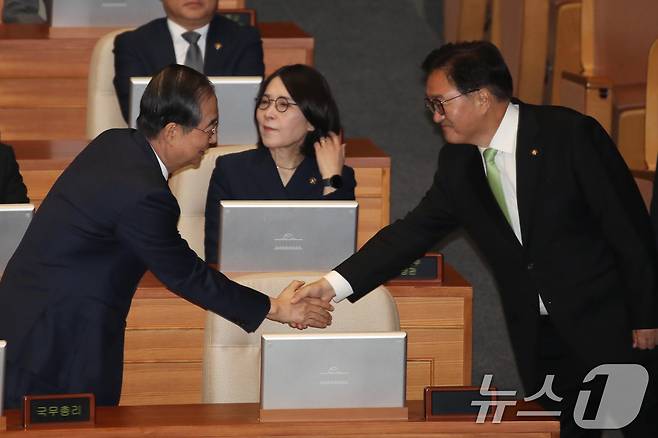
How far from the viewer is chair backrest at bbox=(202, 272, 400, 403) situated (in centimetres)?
285

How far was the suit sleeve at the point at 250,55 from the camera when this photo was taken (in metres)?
4.70

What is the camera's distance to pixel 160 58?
4.60 metres

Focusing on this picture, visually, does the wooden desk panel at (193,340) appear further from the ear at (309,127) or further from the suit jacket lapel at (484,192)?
the ear at (309,127)

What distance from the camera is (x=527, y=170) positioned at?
2.98 metres

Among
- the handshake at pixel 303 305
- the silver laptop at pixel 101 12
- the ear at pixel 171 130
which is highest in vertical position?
the silver laptop at pixel 101 12

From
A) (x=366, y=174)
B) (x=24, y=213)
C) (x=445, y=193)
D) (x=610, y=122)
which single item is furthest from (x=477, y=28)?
(x=24, y=213)

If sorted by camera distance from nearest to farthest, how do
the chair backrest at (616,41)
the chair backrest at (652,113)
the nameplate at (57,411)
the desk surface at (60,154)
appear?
the nameplate at (57,411) < the desk surface at (60,154) < the chair backrest at (652,113) < the chair backrest at (616,41)

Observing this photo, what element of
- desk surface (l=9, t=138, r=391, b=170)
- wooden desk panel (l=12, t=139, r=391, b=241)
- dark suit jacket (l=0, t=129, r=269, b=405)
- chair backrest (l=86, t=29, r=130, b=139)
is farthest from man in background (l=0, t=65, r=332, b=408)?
chair backrest (l=86, t=29, r=130, b=139)

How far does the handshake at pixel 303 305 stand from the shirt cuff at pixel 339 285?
0.06ft

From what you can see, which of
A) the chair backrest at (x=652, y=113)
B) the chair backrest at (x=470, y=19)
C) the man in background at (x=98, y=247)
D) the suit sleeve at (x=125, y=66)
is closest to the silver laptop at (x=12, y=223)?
the man in background at (x=98, y=247)

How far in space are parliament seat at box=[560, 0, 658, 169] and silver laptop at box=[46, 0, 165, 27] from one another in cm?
182

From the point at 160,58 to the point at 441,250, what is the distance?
1409 mm

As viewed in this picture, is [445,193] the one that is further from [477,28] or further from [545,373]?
[477,28]
